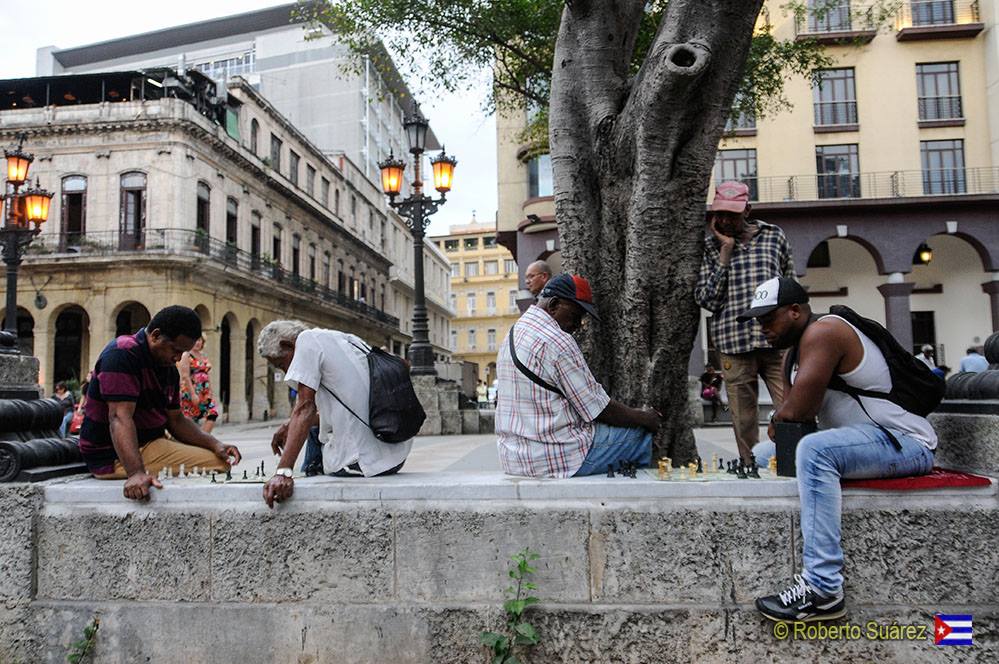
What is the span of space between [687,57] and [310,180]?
121 ft

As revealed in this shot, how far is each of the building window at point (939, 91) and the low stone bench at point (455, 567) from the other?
73.1 ft

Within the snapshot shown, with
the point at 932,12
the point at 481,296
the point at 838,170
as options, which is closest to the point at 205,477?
the point at 838,170

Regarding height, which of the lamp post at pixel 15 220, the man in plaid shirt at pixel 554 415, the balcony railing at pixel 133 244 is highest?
the balcony railing at pixel 133 244

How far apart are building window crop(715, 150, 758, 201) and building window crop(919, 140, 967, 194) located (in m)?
4.85

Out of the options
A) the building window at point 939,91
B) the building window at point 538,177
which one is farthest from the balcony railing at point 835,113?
the building window at point 538,177

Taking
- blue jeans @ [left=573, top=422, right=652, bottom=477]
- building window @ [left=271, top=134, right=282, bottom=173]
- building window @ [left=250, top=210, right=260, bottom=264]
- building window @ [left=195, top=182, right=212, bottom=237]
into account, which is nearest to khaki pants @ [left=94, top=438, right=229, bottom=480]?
blue jeans @ [left=573, top=422, right=652, bottom=477]

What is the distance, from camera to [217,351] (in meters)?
26.6

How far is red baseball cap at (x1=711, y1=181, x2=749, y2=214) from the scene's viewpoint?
13.7ft

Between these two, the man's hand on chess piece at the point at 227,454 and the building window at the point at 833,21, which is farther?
the building window at the point at 833,21

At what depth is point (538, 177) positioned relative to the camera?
21.5 m

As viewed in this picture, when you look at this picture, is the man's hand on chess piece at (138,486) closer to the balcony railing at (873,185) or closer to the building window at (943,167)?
the balcony railing at (873,185)

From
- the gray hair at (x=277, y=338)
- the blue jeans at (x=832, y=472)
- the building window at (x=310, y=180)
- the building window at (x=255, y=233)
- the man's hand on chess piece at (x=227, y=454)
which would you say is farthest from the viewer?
the building window at (x=310, y=180)

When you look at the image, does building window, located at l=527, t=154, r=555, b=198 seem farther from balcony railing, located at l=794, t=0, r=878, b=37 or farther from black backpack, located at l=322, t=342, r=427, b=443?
black backpack, located at l=322, t=342, r=427, b=443

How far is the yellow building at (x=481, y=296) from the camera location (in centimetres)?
7575
